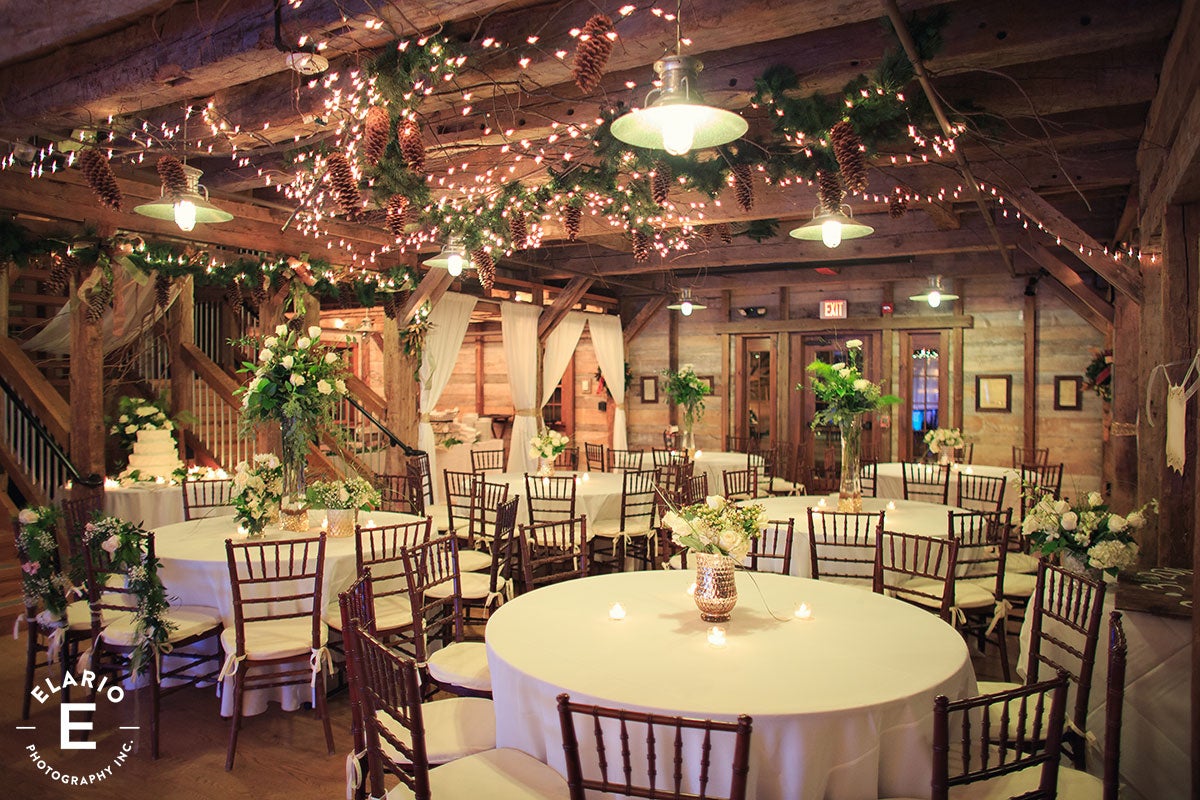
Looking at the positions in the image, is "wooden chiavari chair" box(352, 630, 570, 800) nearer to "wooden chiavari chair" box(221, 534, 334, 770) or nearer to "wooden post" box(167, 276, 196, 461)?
"wooden chiavari chair" box(221, 534, 334, 770)

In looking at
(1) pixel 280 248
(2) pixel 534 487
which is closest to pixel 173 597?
(2) pixel 534 487

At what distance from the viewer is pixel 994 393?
33.2 feet

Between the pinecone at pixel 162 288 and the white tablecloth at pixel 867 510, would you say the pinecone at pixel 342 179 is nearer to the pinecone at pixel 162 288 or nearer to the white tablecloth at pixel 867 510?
the white tablecloth at pixel 867 510

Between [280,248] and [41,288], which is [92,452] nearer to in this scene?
[280,248]

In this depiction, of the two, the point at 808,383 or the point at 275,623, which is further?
the point at 808,383

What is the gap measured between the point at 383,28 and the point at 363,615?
2499 mm

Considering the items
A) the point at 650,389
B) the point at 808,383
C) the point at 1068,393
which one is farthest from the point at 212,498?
the point at 1068,393

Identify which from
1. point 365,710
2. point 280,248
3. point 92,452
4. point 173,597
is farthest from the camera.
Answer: point 280,248

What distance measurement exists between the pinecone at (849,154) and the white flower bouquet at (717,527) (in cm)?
203

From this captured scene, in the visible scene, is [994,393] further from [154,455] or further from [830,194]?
[154,455]

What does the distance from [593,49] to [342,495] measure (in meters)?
2.90

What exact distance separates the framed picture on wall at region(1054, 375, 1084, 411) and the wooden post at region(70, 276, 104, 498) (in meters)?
10.4

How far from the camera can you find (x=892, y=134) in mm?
4461

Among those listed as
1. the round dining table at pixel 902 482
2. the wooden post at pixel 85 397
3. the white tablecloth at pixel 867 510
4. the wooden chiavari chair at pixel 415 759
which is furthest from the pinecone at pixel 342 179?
the round dining table at pixel 902 482
